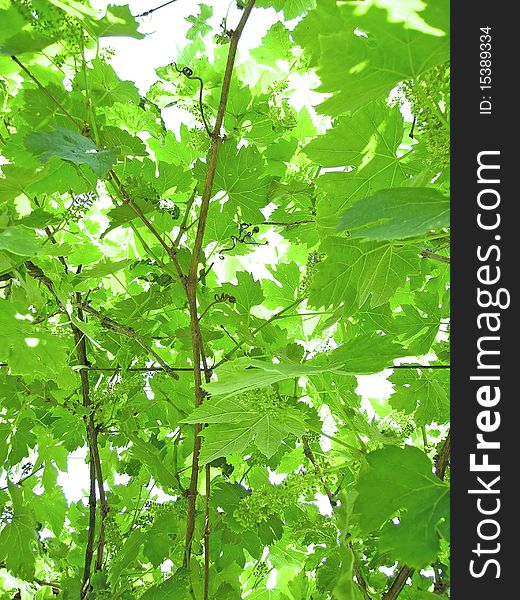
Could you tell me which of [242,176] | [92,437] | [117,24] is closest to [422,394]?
[242,176]

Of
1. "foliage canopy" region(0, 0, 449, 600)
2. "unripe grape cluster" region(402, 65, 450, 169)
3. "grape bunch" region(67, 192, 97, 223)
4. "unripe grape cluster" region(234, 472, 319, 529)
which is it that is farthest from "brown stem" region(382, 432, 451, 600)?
"grape bunch" region(67, 192, 97, 223)

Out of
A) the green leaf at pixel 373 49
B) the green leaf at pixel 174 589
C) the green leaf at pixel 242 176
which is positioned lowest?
the green leaf at pixel 174 589

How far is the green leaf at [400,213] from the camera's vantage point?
69cm

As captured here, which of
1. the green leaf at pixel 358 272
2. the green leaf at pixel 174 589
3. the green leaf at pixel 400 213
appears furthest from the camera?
the green leaf at pixel 174 589

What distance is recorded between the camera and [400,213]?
2.36 feet

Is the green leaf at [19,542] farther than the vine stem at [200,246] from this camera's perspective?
Yes

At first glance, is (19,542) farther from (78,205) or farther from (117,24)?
(117,24)

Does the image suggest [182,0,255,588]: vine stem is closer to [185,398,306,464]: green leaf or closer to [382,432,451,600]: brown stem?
[185,398,306,464]: green leaf

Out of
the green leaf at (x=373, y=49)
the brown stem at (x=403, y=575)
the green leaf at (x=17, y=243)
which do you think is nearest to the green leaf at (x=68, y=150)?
the green leaf at (x=17, y=243)

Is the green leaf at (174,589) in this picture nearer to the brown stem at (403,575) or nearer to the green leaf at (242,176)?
the brown stem at (403,575)

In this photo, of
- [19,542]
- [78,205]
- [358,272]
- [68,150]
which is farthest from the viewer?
[19,542]

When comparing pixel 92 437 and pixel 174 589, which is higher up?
pixel 92 437

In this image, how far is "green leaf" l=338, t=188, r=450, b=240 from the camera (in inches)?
27.3

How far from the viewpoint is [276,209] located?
1.68 metres
